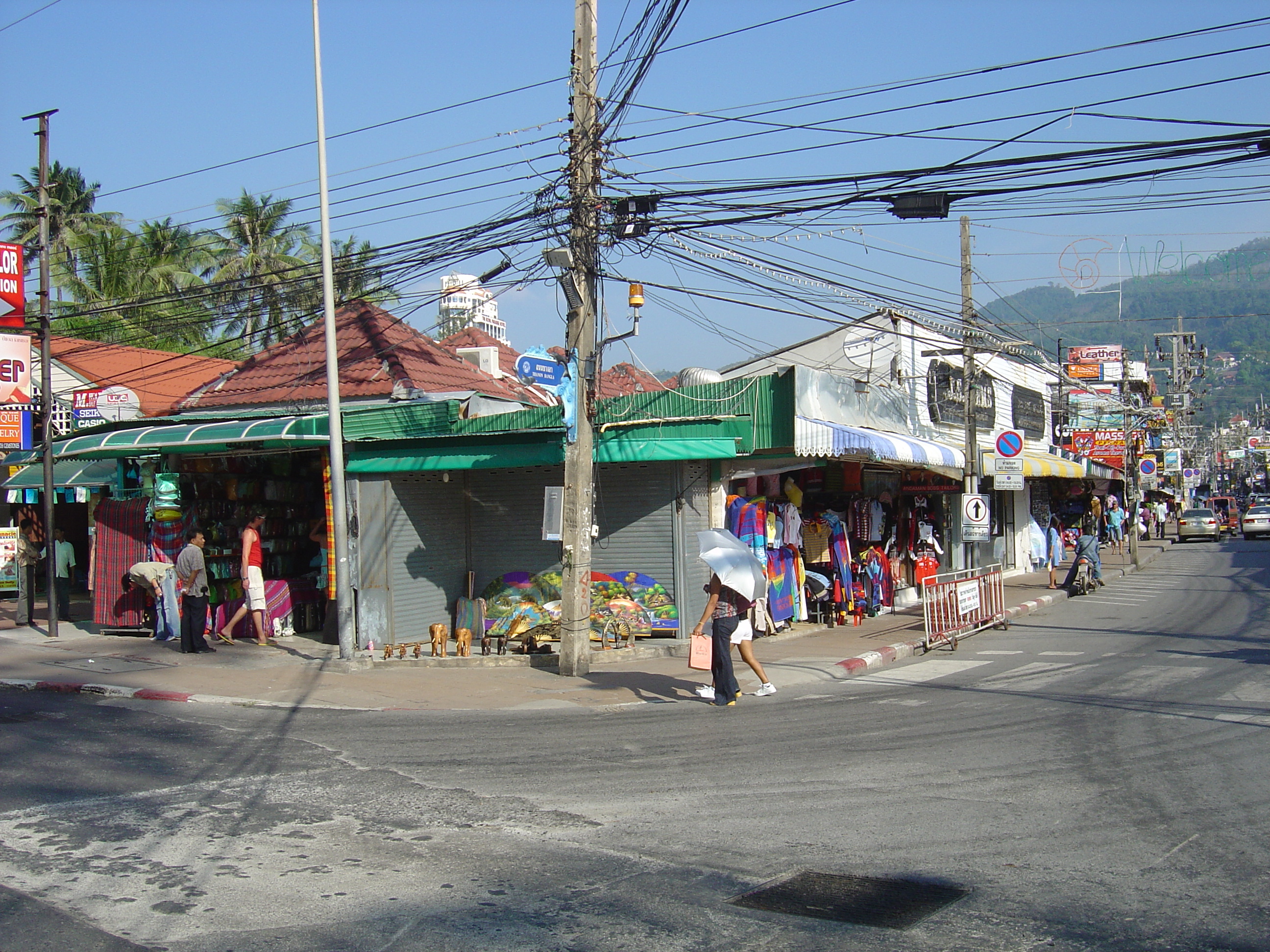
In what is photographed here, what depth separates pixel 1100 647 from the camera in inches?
615

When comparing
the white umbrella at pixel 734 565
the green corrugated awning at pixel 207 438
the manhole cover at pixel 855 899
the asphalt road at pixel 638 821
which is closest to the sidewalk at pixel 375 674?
the asphalt road at pixel 638 821

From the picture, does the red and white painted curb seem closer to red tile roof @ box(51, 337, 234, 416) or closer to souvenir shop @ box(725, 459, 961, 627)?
souvenir shop @ box(725, 459, 961, 627)

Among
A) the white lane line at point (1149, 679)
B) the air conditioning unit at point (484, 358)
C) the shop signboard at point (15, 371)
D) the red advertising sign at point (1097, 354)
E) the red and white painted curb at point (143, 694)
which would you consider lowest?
the white lane line at point (1149, 679)

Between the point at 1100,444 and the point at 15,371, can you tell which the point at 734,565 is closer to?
the point at 15,371

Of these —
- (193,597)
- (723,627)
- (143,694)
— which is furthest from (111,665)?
(723,627)

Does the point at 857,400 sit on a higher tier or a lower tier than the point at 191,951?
higher

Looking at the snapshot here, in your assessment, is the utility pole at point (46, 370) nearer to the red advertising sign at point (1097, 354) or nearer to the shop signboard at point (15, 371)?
the shop signboard at point (15, 371)

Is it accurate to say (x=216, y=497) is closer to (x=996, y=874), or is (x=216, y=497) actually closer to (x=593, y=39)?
(x=593, y=39)

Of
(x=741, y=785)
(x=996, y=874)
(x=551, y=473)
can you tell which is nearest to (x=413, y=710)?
(x=741, y=785)

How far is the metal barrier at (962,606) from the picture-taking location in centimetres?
1592

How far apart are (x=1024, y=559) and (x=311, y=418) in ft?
84.4

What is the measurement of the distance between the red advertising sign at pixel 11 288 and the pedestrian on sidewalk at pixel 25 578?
4.42 meters

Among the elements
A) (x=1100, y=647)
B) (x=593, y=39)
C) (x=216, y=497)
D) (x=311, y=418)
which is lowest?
(x=1100, y=647)

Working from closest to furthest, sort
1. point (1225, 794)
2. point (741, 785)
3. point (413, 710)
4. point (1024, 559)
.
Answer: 1. point (1225, 794)
2. point (741, 785)
3. point (413, 710)
4. point (1024, 559)
